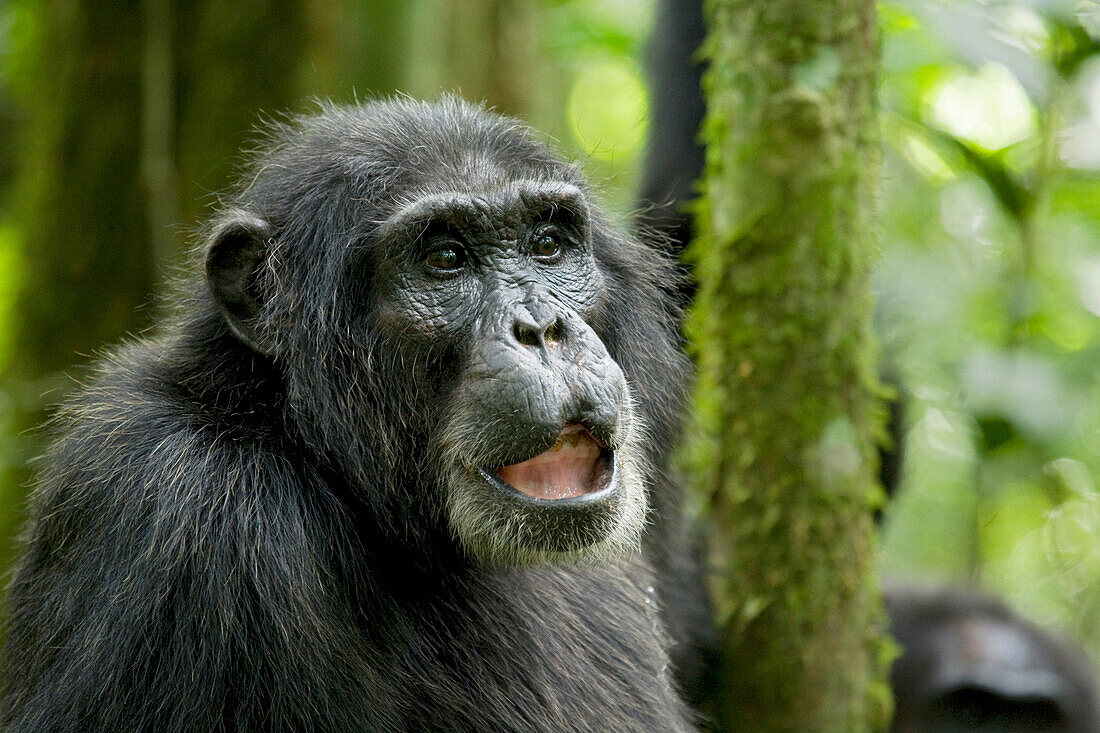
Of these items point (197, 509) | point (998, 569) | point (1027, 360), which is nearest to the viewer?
point (197, 509)

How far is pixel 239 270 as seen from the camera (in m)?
3.82

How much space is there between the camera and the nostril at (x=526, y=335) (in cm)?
342

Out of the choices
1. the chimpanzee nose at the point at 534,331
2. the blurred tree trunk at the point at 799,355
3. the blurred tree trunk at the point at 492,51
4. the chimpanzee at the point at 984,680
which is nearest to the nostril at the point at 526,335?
the chimpanzee nose at the point at 534,331

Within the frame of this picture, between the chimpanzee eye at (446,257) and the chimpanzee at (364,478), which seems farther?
the chimpanzee eye at (446,257)

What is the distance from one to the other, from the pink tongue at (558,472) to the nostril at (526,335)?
1.11 feet

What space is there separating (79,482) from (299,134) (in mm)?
1608

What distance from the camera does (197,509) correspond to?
→ 3264 mm

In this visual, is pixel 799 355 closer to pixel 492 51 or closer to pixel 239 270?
pixel 239 270

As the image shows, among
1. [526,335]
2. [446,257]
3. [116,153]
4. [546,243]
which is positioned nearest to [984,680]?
[546,243]

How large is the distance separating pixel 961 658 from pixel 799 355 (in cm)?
419

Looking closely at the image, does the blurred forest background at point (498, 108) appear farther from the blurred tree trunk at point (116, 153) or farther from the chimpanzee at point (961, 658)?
the chimpanzee at point (961, 658)

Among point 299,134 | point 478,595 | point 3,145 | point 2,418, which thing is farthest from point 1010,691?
point 3,145

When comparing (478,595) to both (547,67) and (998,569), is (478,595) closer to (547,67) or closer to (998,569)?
(547,67)

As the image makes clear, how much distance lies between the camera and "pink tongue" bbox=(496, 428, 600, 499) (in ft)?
11.5
